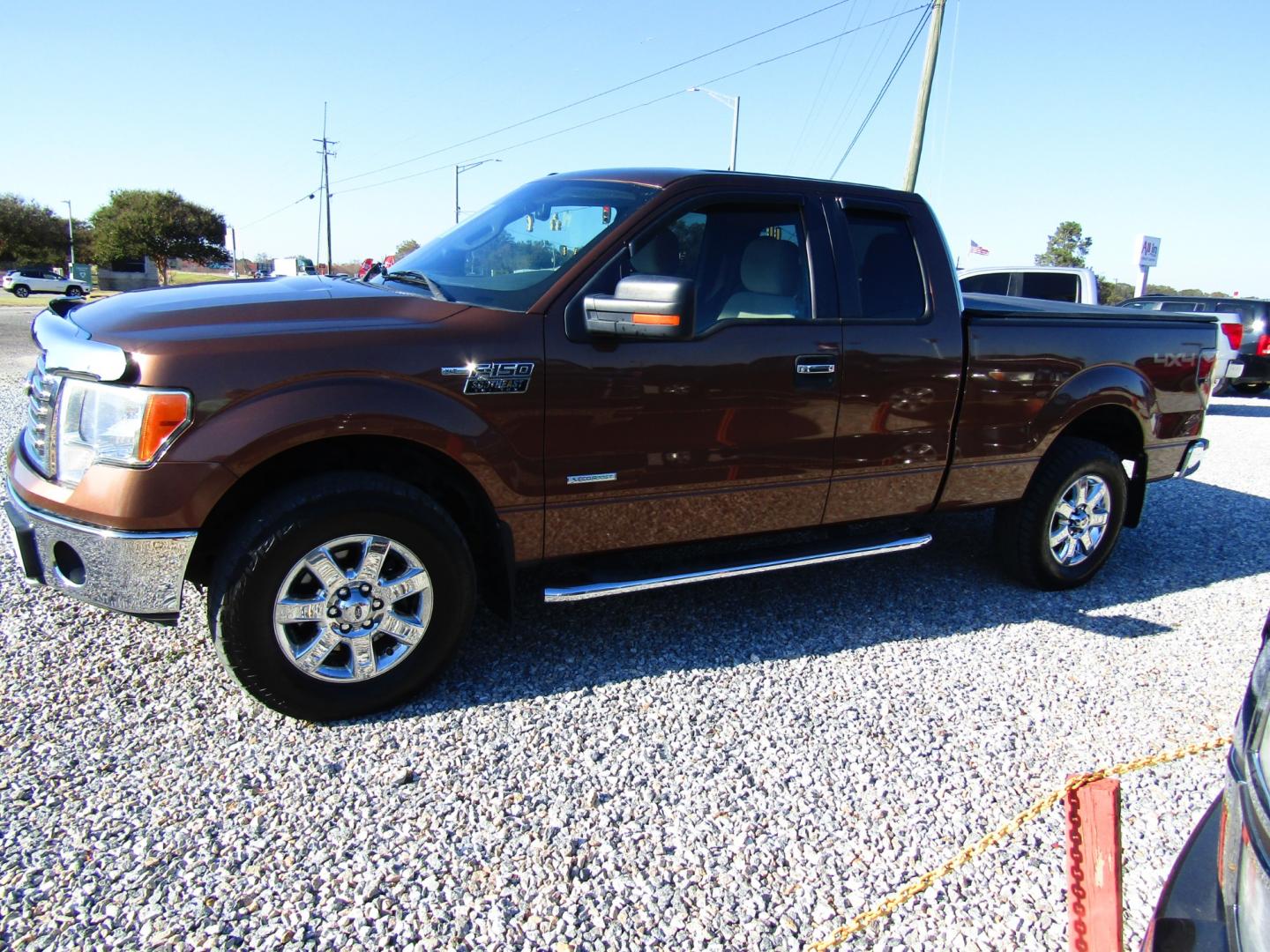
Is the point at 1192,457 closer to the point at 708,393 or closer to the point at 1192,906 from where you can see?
the point at 708,393

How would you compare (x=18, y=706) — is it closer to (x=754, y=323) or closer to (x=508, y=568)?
(x=508, y=568)

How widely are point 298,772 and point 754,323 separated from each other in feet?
7.64

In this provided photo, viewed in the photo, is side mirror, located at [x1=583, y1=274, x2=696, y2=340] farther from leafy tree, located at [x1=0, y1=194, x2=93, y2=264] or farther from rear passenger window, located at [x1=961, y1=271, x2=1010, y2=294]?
leafy tree, located at [x1=0, y1=194, x2=93, y2=264]

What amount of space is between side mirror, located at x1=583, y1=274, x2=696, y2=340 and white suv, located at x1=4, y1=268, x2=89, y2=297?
5116 centimetres

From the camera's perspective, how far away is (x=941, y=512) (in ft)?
14.1

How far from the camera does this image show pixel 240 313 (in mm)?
2846

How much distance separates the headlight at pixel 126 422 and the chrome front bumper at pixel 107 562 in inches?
8.3

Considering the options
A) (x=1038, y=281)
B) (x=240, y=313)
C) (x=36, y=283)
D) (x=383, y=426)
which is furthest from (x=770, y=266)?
(x=36, y=283)

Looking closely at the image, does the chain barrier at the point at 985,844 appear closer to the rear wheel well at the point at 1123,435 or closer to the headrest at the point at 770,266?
the rear wheel well at the point at 1123,435

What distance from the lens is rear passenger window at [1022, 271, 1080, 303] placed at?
1077 centimetres

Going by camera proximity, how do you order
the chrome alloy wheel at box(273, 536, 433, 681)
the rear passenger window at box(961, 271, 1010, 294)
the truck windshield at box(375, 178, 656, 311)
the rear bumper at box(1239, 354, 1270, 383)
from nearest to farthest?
the chrome alloy wheel at box(273, 536, 433, 681), the truck windshield at box(375, 178, 656, 311), the rear passenger window at box(961, 271, 1010, 294), the rear bumper at box(1239, 354, 1270, 383)

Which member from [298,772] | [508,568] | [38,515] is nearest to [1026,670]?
[508,568]

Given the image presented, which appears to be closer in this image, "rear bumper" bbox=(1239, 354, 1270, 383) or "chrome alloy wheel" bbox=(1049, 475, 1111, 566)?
"chrome alloy wheel" bbox=(1049, 475, 1111, 566)

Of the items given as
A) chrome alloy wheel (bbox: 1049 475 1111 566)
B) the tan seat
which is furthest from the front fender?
chrome alloy wheel (bbox: 1049 475 1111 566)
